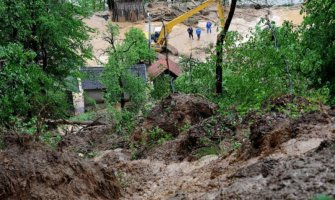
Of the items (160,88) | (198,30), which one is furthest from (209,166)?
(198,30)

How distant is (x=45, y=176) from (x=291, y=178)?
4339 millimetres

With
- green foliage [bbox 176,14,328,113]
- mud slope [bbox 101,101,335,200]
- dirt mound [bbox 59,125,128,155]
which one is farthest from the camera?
dirt mound [bbox 59,125,128,155]

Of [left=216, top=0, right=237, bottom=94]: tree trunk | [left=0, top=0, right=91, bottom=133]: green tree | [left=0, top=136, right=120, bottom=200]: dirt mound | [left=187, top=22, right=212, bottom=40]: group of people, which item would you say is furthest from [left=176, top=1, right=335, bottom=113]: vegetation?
[left=187, top=22, right=212, bottom=40]: group of people

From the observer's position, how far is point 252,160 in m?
8.49

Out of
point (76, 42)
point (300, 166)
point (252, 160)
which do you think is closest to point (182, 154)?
point (252, 160)

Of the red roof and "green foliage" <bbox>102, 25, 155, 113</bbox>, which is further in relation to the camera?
the red roof

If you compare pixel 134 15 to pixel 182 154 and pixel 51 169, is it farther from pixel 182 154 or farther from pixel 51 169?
pixel 51 169

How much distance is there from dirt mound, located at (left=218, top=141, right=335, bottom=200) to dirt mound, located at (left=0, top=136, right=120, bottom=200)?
3.20 metres

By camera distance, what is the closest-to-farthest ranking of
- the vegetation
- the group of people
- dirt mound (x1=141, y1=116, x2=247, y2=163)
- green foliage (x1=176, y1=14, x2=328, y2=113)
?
dirt mound (x1=141, y1=116, x2=247, y2=163)
green foliage (x1=176, y1=14, x2=328, y2=113)
the vegetation
the group of people

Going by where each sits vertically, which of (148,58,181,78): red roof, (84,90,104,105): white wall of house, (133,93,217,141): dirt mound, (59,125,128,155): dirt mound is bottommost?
(84,90,104,105): white wall of house

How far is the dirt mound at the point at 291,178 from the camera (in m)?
5.32

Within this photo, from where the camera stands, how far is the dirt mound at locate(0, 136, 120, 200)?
776cm

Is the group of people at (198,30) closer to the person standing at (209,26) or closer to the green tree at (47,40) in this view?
the person standing at (209,26)

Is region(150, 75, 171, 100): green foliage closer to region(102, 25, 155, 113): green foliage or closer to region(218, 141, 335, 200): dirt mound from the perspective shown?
region(102, 25, 155, 113): green foliage
